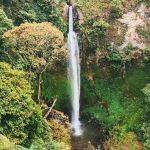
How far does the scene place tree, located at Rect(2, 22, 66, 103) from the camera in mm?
31797

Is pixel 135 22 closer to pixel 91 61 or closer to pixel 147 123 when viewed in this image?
pixel 91 61

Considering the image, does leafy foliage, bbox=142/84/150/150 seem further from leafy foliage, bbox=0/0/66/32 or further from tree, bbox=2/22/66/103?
leafy foliage, bbox=0/0/66/32

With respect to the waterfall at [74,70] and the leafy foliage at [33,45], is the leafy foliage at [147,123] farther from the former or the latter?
the leafy foliage at [33,45]

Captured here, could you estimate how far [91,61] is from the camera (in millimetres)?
41031

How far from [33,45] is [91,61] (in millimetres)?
9893

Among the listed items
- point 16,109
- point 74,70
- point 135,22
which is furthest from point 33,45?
point 135,22

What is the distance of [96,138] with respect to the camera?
36594mm

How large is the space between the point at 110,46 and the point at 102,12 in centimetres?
327

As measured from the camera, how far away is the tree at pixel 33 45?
3180 cm

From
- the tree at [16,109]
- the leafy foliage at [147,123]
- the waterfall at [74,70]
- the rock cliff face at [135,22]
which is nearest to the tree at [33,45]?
the tree at [16,109]

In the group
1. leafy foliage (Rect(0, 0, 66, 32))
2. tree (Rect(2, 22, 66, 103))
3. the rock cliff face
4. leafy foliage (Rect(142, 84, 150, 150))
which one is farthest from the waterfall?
tree (Rect(2, 22, 66, 103))

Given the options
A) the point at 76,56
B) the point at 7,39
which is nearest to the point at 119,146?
the point at 76,56

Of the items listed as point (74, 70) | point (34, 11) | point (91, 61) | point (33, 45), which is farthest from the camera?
point (91, 61)

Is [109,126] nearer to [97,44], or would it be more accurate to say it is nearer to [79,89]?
[79,89]
